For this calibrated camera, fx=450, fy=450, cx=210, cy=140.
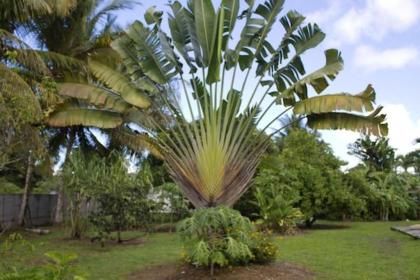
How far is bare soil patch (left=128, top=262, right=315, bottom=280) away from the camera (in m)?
7.52

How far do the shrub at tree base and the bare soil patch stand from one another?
15cm

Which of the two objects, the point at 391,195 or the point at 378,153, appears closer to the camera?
the point at 391,195

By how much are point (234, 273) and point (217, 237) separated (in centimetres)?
66

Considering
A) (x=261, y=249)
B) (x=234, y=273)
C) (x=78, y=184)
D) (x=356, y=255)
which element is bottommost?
(x=234, y=273)

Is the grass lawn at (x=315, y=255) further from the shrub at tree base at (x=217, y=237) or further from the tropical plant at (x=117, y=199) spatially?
the shrub at tree base at (x=217, y=237)

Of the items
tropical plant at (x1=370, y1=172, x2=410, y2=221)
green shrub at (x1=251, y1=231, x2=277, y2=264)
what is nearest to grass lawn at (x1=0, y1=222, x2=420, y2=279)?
green shrub at (x1=251, y1=231, x2=277, y2=264)

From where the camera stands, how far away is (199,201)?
328 inches

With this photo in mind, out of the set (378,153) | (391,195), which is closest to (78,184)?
(391,195)

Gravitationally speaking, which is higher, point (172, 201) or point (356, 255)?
point (172, 201)

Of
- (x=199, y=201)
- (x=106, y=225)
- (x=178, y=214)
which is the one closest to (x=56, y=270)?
(x=199, y=201)

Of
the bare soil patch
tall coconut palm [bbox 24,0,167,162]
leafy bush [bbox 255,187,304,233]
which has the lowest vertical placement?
the bare soil patch

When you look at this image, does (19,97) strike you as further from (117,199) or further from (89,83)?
(117,199)

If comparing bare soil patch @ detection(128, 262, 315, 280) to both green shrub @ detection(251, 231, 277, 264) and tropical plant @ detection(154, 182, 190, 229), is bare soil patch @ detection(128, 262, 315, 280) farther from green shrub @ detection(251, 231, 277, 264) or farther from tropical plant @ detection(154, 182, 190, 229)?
tropical plant @ detection(154, 182, 190, 229)

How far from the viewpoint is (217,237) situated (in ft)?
25.3
